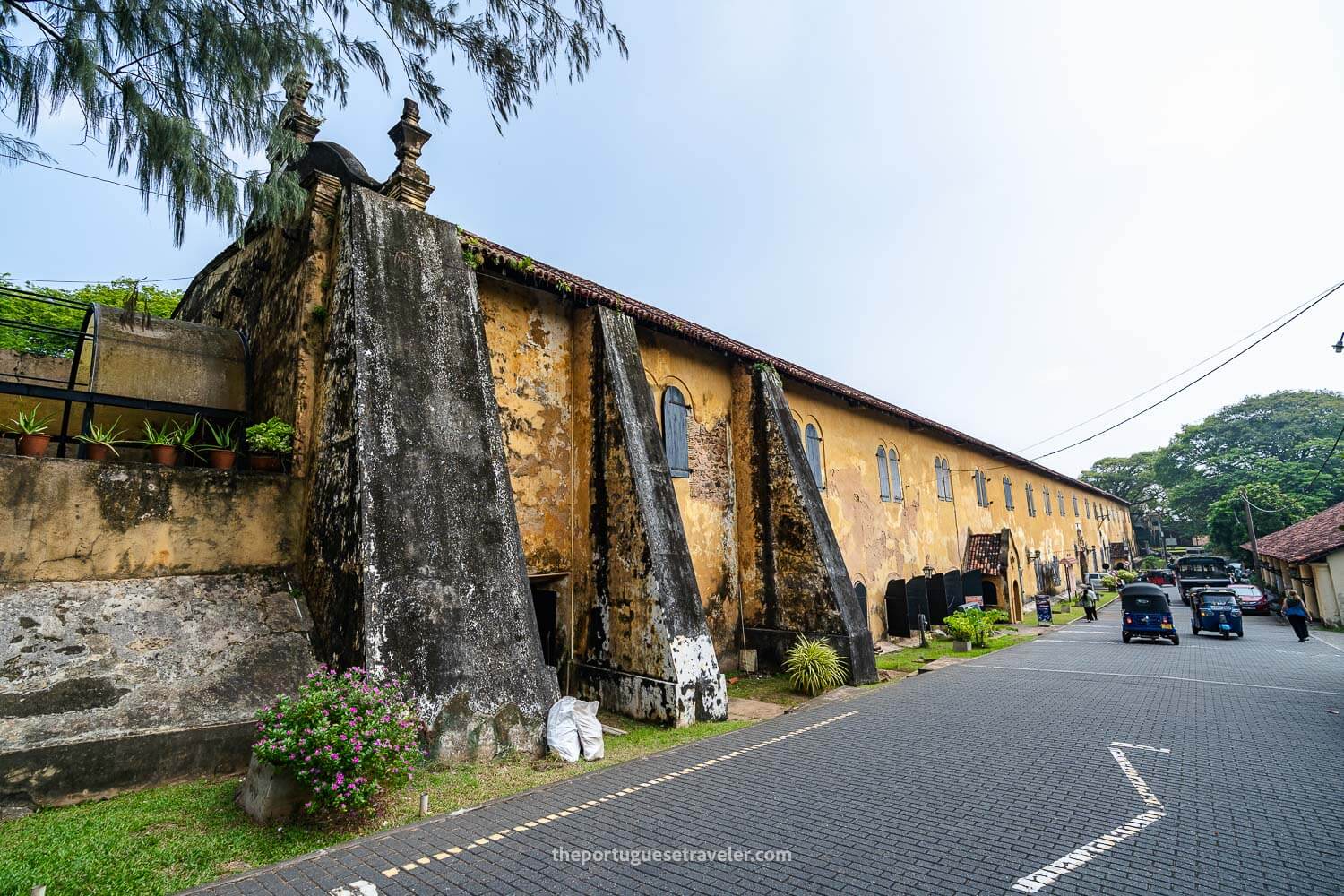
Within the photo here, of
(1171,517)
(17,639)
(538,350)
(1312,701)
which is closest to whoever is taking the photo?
(17,639)

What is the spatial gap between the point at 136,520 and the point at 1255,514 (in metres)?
44.8

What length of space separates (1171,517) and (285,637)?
7653 cm

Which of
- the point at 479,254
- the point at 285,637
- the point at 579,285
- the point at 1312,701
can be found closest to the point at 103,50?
the point at 479,254

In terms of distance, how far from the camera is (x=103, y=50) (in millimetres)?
4719

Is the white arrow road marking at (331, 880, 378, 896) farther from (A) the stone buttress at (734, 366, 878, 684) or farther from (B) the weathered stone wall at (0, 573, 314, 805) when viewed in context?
(A) the stone buttress at (734, 366, 878, 684)

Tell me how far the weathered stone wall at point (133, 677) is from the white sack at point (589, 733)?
271cm

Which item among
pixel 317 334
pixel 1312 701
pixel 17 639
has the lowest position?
pixel 1312 701

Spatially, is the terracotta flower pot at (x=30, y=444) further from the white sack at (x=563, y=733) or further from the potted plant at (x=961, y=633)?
the potted plant at (x=961, y=633)

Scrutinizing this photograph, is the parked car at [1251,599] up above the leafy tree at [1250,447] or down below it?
below

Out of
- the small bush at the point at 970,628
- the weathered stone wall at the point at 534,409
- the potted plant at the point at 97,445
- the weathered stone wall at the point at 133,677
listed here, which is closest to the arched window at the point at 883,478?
the small bush at the point at 970,628

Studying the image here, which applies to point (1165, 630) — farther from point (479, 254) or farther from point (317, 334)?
point (317, 334)

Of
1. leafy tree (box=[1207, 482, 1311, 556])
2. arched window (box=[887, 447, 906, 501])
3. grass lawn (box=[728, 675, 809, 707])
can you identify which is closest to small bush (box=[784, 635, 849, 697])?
grass lawn (box=[728, 675, 809, 707])

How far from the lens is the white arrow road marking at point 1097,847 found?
12.5 feet

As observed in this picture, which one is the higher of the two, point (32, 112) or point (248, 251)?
point (248, 251)
